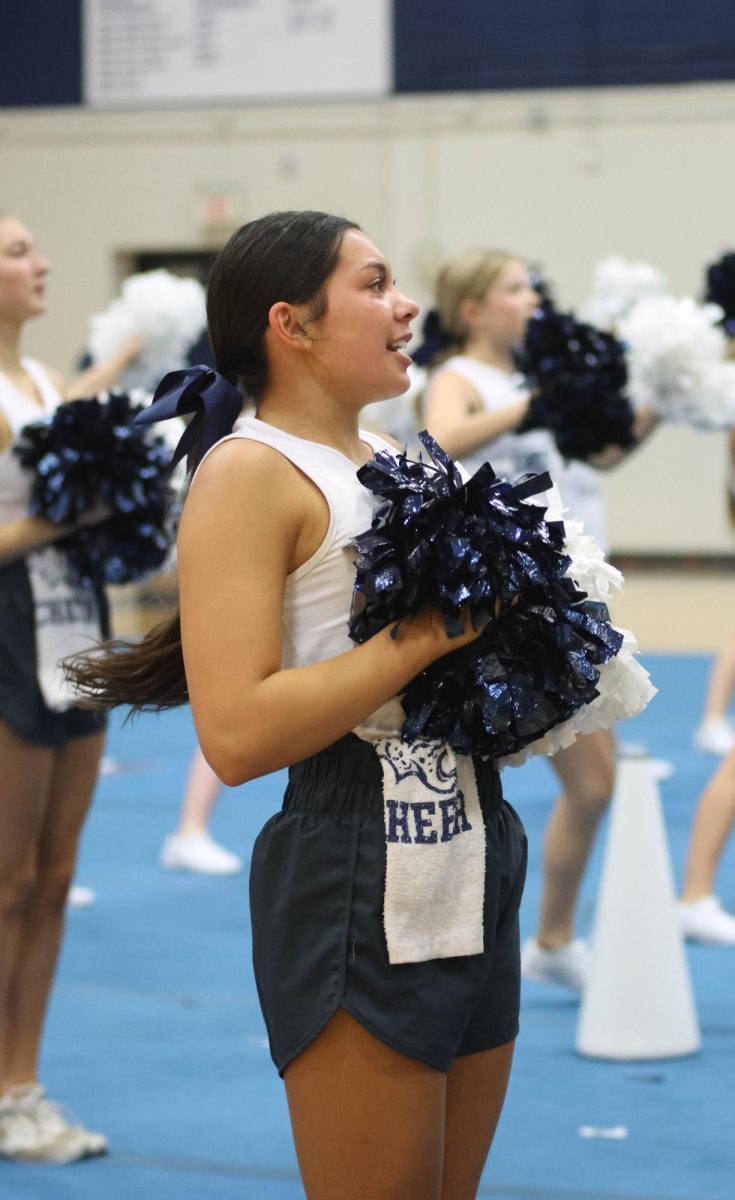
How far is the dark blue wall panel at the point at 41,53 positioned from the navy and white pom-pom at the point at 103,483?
1061 cm

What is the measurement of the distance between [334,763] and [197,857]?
353cm

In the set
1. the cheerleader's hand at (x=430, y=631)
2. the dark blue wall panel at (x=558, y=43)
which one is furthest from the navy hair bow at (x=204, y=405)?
the dark blue wall panel at (x=558, y=43)

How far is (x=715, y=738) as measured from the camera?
6906 mm

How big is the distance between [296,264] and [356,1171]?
98 cm

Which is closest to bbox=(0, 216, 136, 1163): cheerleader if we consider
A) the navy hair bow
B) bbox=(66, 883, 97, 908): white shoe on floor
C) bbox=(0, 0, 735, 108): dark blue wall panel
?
the navy hair bow

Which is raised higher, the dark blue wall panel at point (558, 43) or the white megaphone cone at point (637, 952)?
the dark blue wall panel at point (558, 43)

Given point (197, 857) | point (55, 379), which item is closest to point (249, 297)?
A: point (55, 379)

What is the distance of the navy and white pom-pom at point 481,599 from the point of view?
168 cm

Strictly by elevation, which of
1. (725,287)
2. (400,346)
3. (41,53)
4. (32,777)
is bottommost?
(32,777)

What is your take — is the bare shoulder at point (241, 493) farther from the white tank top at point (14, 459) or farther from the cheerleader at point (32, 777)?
the white tank top at point (14, 459)

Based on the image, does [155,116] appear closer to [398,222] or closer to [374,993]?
[398,222]

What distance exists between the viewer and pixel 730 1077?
11.4 ft

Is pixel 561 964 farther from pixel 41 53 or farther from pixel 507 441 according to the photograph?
pixel 41 53

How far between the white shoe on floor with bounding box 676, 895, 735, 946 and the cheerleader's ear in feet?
9.41
